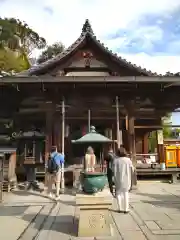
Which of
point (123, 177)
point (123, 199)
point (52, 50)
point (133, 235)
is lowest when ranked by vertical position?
point (133, 235)

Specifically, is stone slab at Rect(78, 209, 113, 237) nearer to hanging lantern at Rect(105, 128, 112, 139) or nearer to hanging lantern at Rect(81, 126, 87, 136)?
hanging lantern at Rect(81, 126, 87, 136)

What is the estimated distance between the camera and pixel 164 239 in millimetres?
5355

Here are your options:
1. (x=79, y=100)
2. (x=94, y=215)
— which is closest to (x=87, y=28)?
(x=79, y=100)

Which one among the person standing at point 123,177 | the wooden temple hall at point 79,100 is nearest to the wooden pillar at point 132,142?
the wooden temple hall at point 79,100

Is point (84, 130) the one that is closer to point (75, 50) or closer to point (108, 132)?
point (108, 132)

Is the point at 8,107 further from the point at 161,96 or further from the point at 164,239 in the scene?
the point at 164,239

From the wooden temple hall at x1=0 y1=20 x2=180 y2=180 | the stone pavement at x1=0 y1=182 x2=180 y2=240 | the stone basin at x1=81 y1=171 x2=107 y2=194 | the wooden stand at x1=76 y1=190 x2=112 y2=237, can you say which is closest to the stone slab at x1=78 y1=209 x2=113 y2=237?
the wooden stand at x1=76 y1=190 x2=112 y2=237

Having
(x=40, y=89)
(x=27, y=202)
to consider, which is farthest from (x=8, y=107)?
(x=27, y=202)

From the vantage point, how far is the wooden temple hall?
12257mm

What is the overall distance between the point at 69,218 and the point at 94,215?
1686mm

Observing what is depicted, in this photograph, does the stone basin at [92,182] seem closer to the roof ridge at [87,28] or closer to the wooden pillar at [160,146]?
the wooden pillar at [160,146]

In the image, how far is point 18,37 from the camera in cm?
4803

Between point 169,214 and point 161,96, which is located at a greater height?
point 161,96

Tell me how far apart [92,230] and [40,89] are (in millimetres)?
8739
